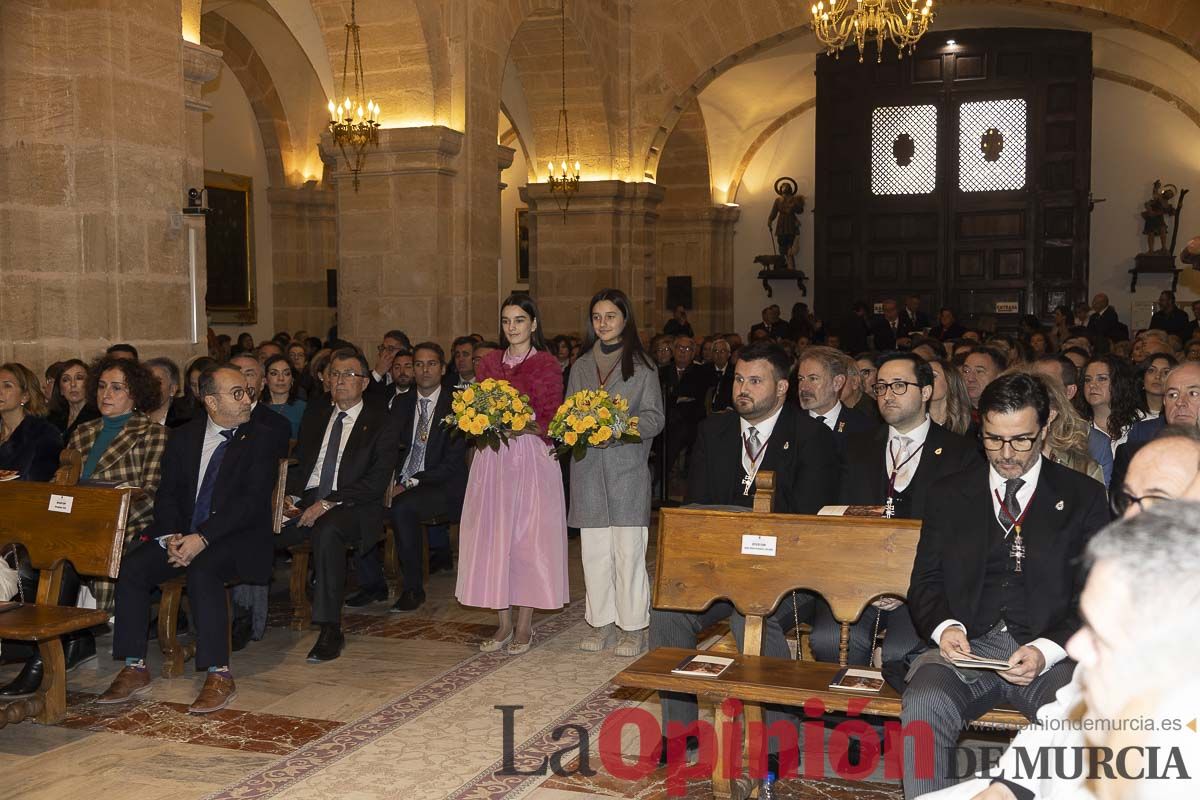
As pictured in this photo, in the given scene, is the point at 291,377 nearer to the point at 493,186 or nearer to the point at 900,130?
the point at 493,186

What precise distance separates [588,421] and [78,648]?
288cm

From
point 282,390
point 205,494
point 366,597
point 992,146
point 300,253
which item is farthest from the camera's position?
point 300,253

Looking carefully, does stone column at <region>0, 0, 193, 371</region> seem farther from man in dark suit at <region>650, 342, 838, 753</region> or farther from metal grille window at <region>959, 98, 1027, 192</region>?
metal grille window at <region>959, 98, 1027, 192</region>

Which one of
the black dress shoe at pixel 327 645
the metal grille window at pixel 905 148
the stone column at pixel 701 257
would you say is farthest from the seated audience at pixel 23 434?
the stone column at pixel 701 257

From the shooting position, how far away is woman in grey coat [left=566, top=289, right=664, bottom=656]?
6.03 m

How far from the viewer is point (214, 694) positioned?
5188 mm

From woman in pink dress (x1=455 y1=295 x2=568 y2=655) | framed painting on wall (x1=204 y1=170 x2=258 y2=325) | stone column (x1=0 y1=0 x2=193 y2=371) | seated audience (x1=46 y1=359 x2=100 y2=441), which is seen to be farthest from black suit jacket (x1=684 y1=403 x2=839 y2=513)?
framed painting on wall (x1=204 y1=170 x2=258 y2=325)

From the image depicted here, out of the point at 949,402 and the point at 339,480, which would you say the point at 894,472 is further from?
the point at 339,480

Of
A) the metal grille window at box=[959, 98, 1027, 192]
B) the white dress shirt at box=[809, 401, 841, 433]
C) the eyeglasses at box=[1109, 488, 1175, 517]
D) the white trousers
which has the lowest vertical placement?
the white trousers

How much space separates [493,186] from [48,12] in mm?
5430

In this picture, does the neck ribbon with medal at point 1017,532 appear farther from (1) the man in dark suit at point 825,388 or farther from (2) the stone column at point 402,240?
(2) the stone column at point 402,240

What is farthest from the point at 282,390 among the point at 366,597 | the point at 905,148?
the point at 905,148

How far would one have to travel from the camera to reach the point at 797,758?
4371 millimetres

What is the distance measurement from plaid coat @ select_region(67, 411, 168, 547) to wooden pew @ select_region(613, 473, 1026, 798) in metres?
3.17
